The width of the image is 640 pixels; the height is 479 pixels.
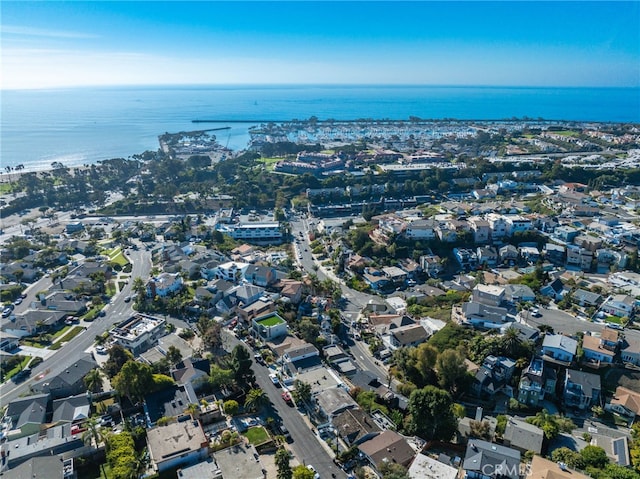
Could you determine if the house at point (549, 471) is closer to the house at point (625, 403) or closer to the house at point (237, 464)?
the house at point (625, 403)

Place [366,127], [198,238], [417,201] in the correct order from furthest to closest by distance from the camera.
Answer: [366,127] → [417,201] → [198,238]

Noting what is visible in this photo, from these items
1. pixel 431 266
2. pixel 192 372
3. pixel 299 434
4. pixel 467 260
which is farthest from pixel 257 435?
pixel 467 260

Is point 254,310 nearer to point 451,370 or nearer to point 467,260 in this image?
point 451,370

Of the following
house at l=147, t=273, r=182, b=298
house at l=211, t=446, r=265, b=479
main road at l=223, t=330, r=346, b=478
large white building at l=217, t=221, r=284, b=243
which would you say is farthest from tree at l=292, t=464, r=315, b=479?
large white building at l=217, t=221, r=284, b=243

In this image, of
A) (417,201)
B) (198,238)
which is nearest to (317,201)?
(417,201)

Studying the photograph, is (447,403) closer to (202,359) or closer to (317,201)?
(202,359)

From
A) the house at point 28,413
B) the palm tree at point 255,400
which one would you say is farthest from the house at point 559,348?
the house at point 28,413
